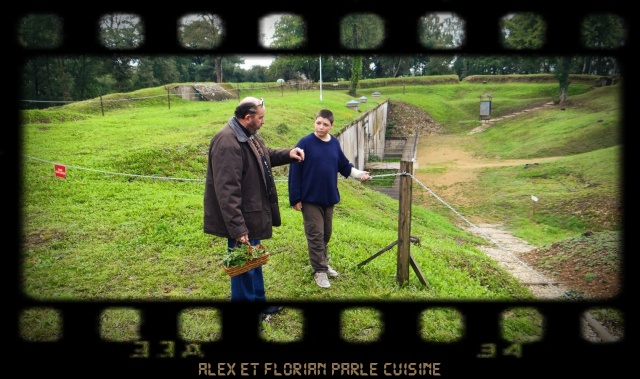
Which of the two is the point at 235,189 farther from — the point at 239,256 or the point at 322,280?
the point at 322,280

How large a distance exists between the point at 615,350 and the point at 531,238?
9.00 metres

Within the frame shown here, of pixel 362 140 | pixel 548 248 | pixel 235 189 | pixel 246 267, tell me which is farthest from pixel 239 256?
pixel 362 140

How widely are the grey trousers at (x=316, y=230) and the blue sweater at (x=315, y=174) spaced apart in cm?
10

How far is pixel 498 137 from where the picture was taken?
92.2 ft

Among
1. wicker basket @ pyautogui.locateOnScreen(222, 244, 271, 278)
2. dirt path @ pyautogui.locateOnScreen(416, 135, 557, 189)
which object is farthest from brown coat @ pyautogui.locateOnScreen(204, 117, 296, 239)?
dirt path @ pyautogui.locateOnScreen(416, 135, 557, 189)

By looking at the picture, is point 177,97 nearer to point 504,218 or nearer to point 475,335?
point 504,218

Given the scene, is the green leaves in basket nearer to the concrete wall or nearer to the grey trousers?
the grey trousers

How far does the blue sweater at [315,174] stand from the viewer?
450 cm

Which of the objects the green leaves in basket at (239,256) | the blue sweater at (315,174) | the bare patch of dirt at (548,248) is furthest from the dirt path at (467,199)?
the green leaves in basket at (239,256)

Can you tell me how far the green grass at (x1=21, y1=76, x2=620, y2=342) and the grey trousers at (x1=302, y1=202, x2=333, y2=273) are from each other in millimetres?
246

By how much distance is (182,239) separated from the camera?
5883 millimetres

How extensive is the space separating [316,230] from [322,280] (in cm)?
55

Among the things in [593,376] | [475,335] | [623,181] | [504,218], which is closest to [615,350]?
[593,376]

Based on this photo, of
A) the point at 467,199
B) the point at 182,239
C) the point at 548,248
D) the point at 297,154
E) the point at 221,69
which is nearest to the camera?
the point at 297,154
